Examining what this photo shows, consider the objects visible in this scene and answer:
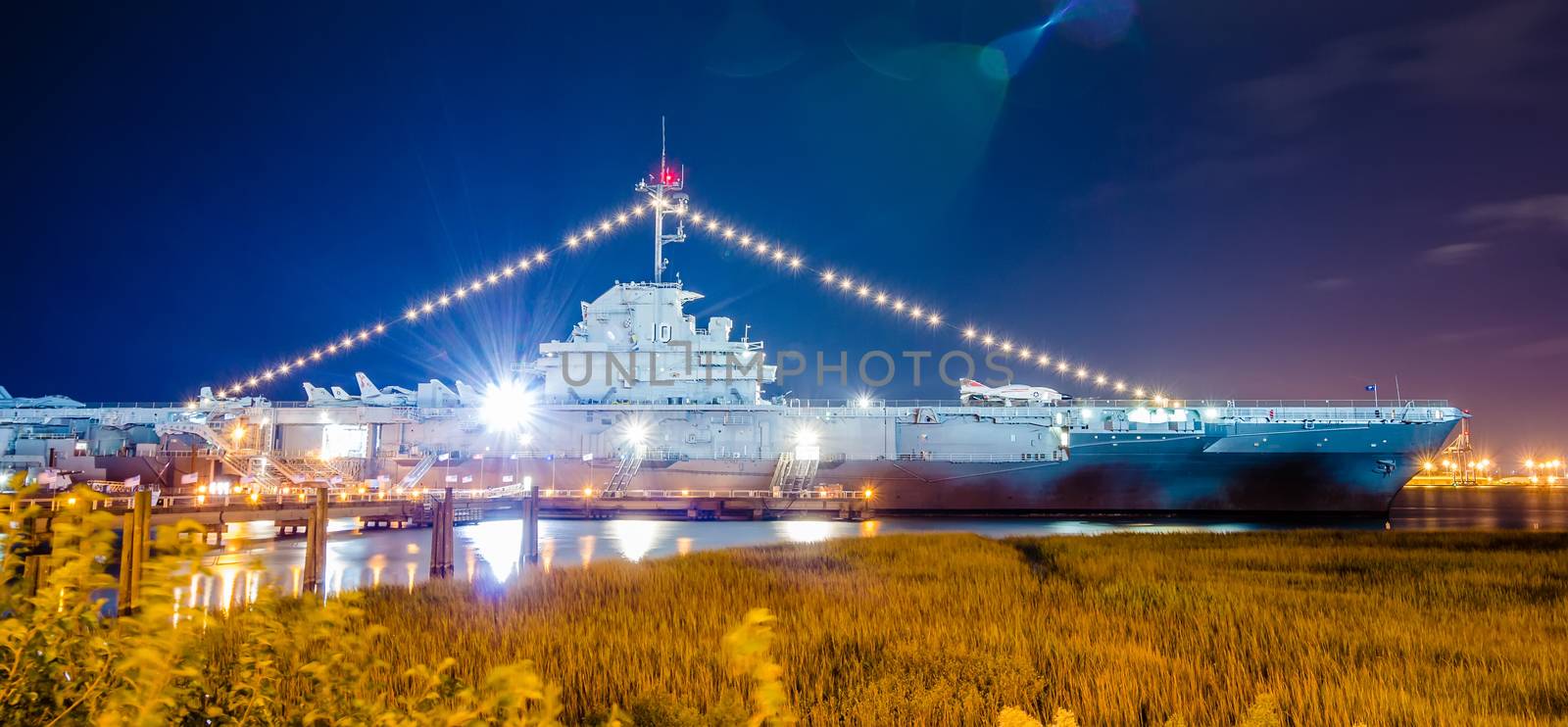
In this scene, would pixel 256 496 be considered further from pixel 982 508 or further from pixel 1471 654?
pixel 1471 654

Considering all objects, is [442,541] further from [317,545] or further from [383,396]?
[383,396]

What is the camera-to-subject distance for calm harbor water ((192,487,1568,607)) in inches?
838

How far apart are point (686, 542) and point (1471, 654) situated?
21119 millimetres

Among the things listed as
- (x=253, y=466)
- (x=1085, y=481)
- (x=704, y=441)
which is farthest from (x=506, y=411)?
(x=1085, y=481)

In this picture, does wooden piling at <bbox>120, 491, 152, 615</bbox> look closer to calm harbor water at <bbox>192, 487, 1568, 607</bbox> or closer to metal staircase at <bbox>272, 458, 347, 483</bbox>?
calm harbor water at <bbox>192, 487, 1568, 607</bbox>

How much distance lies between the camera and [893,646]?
8.62 meters

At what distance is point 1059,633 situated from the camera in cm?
952

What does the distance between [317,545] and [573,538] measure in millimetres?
12489

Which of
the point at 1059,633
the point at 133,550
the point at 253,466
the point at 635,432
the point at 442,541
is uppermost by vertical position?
the point at 635,432

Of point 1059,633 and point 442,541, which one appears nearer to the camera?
point 1059,633

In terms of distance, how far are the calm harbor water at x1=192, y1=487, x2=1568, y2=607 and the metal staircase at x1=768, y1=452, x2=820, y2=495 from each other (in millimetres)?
2174

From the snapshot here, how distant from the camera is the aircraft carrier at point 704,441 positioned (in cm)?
3381

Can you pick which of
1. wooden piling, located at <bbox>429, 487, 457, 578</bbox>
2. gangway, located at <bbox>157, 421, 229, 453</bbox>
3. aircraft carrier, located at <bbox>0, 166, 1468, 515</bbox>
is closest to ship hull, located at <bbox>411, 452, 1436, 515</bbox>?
aircraft carrier, located at <bbox>0, 166, 1468, 515</bbox>

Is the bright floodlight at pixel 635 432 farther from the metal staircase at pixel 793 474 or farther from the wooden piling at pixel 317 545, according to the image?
the wooden piling at pixel 317 545
